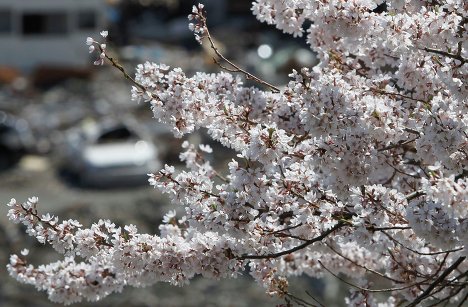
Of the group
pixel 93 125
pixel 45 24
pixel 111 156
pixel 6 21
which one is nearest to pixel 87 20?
pixel 45 24

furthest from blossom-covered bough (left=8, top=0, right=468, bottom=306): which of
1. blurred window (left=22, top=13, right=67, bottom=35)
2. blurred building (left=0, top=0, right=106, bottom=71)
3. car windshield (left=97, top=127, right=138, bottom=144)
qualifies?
blurred window (left=22, top=13, right=67, bottom=35)

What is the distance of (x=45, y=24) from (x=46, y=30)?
0.39 meters

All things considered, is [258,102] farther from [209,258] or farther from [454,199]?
[454,199]

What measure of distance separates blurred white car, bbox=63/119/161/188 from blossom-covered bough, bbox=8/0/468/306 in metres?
26.7

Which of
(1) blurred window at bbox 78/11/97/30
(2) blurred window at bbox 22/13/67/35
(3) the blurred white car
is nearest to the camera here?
(3) the blurred white car

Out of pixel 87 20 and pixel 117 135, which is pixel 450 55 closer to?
pixel 117 135

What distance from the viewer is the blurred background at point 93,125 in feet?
87.2

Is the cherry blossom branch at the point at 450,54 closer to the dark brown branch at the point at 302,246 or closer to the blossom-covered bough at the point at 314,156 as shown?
the blossom-covered bough at the point at 314,156

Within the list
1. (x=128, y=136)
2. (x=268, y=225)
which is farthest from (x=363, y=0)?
(x=128, y=136)

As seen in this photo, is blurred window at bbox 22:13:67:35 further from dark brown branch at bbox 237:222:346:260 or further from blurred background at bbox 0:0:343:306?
dark brown branch at bbox 237:222:346:260

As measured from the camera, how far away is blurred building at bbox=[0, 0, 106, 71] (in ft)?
176

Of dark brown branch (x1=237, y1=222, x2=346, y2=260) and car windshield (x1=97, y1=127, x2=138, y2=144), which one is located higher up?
car windshield (x1=97, y1=127, x2=138, y2=144)

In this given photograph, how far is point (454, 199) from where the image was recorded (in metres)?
4.43

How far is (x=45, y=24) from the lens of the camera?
179ft
